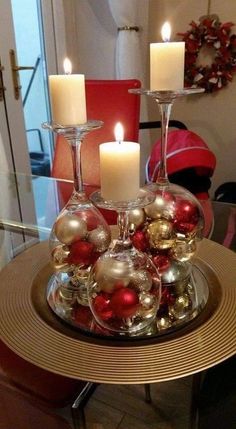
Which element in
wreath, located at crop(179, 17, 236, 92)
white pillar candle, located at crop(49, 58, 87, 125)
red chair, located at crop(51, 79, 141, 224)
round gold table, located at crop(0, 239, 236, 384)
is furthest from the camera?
wreath, located at crop(179, 17, 236, 92)

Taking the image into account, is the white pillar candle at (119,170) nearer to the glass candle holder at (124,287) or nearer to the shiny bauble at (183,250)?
the glass candle holder at (124,287)

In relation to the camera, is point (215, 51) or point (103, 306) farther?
point (215, 51)

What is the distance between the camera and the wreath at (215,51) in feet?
7.68

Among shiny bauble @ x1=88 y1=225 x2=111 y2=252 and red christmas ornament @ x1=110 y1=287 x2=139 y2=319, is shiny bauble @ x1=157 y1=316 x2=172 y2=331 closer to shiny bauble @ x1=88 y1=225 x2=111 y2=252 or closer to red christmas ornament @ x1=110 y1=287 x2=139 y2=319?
red christmas ornament @ x1=110 y1=287 x2=139 y2=319

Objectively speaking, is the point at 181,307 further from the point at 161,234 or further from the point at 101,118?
the point at 101,118

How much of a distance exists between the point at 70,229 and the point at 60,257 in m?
0.06

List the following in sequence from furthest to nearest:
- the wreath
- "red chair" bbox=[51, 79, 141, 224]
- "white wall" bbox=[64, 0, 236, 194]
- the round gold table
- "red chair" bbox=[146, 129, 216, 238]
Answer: "white wall" bbox=[64, 0, 236, 194]
the wreath
"red chair" bbox=[146, 129, 216, 238]
"red chair" bbox=[51, 79, 141, 224]
the round gold table

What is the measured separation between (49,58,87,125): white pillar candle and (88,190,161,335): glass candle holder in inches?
6.0

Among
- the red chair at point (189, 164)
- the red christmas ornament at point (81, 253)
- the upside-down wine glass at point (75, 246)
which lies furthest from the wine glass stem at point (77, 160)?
the red chair at point (189, 164)

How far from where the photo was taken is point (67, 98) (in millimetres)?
632

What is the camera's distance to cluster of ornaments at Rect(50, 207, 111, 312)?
27.7 inches

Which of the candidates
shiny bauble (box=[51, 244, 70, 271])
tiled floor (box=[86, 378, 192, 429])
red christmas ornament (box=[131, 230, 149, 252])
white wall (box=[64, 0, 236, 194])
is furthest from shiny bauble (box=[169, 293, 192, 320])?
white wall (box=[64, 0, 236, 194])

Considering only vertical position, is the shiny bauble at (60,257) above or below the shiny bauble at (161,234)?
below

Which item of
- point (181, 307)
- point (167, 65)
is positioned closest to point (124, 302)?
point (181, 307)
